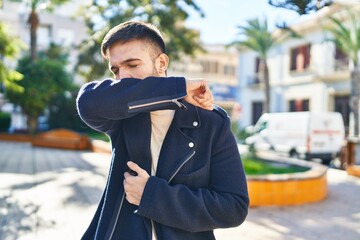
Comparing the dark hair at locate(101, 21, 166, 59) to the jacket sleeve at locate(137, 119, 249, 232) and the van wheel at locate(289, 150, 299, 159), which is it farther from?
the van wheel at locate(289, 150, 299, 159)

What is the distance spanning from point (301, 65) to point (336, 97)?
364 centimetres

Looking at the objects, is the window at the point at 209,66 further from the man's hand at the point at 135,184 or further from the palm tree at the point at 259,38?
the man's hand at the point at 135,184

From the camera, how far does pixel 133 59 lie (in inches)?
59.4

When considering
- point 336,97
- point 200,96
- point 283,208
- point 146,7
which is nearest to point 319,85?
point 336,97

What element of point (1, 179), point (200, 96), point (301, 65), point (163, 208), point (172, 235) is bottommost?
point (1, 179)

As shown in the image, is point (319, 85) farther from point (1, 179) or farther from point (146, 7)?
point (1, 179)

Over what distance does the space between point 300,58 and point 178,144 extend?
91.8 feet

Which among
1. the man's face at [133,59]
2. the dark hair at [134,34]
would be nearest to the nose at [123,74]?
the man's face at [133,59]

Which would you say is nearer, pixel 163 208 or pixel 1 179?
pixel 163 208

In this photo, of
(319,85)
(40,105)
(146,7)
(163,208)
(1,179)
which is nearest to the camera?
(163,208)

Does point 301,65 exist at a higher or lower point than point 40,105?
higher

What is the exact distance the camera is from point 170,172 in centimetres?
145

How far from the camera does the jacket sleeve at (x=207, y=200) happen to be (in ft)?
4.53

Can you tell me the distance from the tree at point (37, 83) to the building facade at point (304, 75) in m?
12.7
